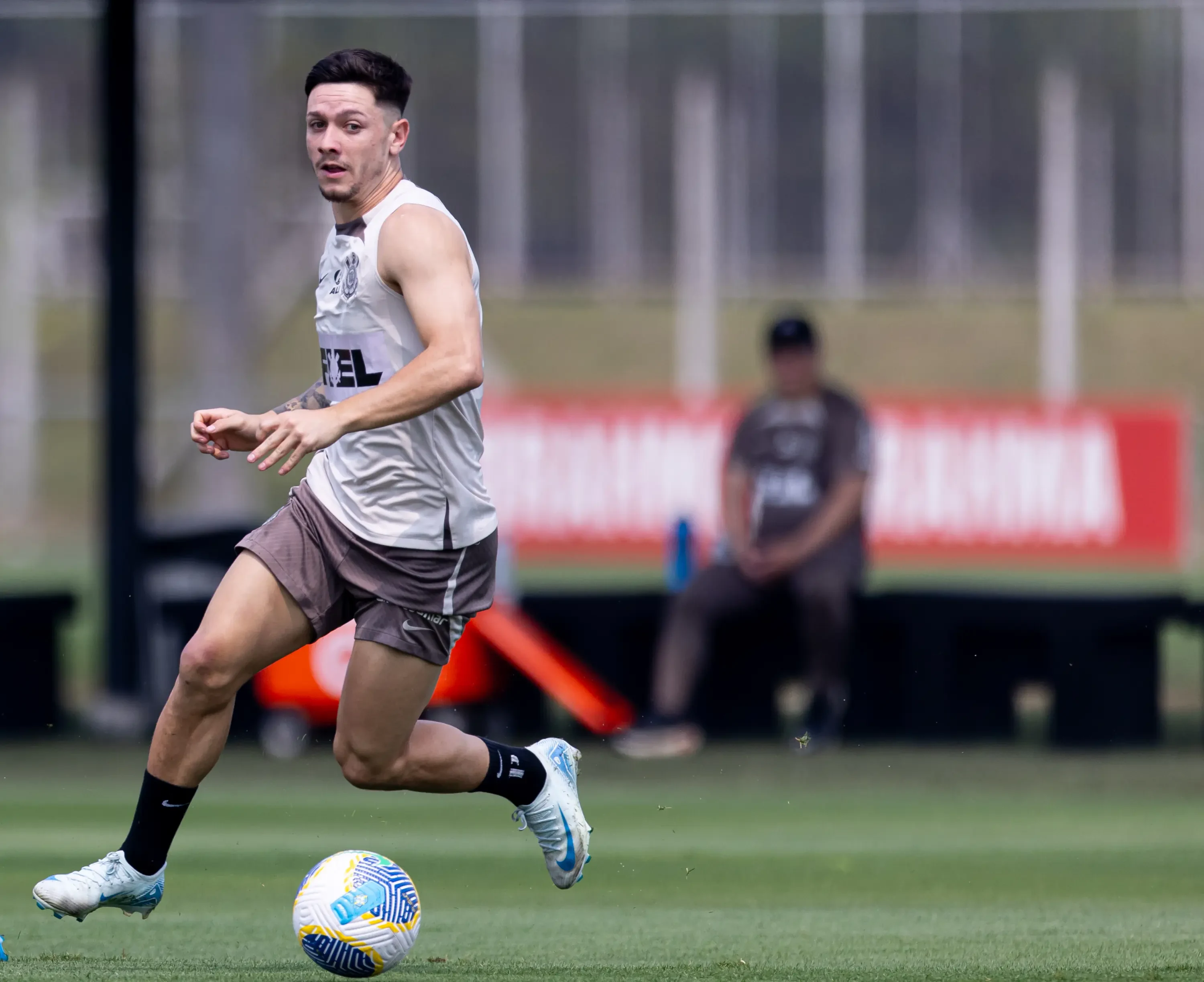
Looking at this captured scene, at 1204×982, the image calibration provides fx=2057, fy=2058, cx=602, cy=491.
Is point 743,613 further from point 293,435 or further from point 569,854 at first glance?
point 293,435

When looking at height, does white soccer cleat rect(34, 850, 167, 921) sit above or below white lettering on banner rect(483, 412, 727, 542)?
below

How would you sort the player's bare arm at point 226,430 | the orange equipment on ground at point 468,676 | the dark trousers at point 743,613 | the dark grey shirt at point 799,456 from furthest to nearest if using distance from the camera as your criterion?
Result: the dark grey shirt at point 799,456 < the orange equipment on ground at point 468,676 < the dark trousers at point 743,613 < the player's bare arm at point 226,430

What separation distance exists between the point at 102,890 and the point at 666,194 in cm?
2882

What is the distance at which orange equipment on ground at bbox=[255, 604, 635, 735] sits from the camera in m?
10.3

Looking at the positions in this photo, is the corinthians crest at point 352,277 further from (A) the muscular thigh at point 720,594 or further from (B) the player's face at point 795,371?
(B) the player's face at point 795,371

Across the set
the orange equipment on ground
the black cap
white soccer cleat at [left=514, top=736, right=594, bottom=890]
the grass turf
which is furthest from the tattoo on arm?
the black cap

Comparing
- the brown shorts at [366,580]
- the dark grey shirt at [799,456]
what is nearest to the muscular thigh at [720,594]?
the dark grey shirt at [799,456]

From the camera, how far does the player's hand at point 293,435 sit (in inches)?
178

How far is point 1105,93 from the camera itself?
31.9 meters

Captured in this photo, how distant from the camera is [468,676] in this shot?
10414 mm

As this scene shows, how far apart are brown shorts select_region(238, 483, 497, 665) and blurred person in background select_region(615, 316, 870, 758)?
16.7 feet

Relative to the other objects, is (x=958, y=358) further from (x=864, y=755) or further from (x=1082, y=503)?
(x=864, y=755)

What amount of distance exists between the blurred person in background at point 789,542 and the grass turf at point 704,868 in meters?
0.32

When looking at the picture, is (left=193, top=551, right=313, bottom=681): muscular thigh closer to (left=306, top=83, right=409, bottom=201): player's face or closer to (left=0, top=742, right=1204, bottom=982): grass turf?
(left=0, top=742, right=1204, bottom=982): grass turf
